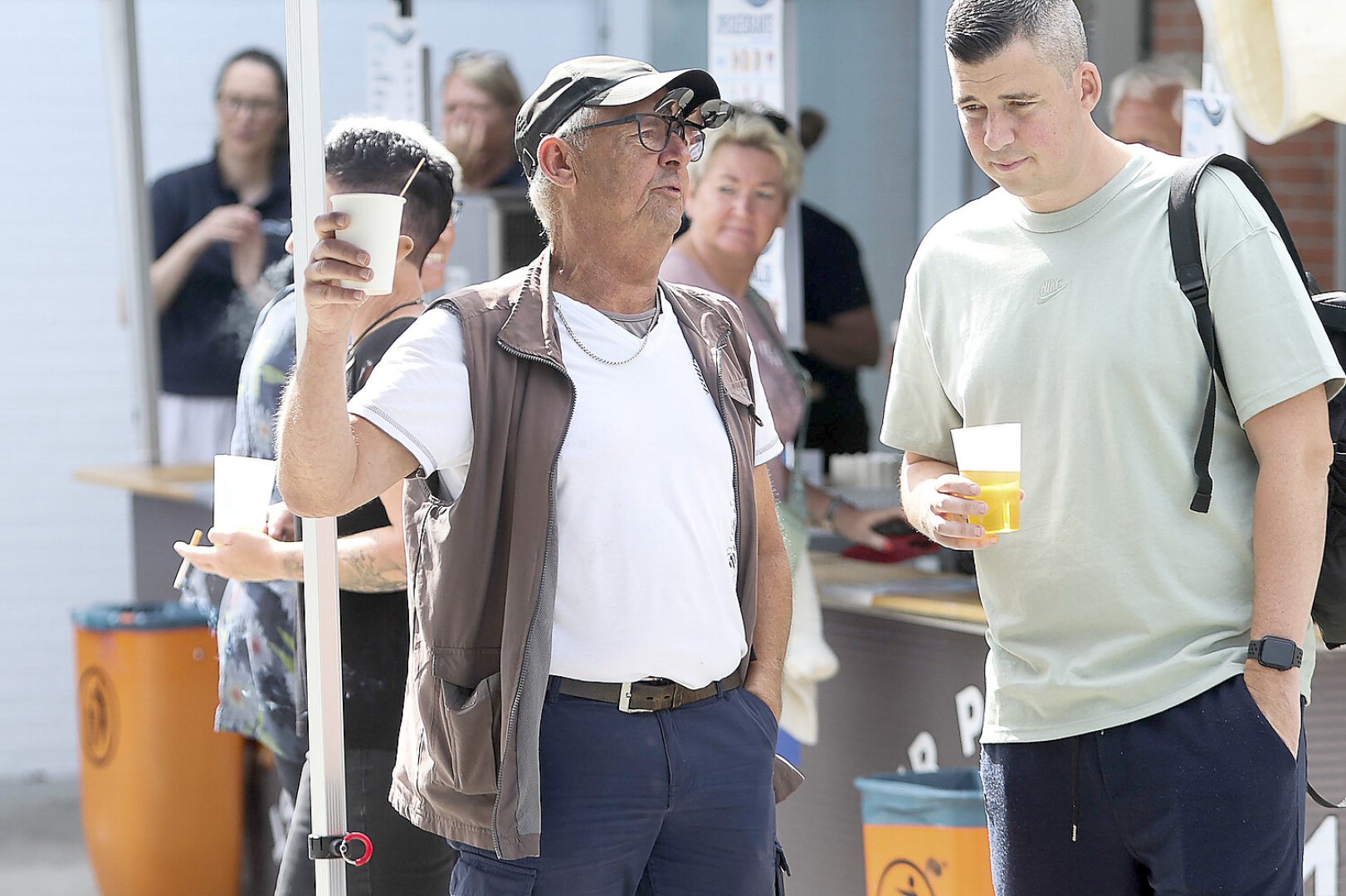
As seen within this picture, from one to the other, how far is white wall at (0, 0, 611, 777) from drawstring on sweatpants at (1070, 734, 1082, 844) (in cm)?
582

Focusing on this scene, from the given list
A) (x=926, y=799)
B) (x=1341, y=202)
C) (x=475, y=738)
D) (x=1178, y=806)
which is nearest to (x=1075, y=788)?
(x=1178, y=806)

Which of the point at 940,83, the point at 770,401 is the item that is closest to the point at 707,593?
the point at 770,401

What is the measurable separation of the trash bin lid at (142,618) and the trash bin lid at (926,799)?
2.33 meters

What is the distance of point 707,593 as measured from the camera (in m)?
2.23

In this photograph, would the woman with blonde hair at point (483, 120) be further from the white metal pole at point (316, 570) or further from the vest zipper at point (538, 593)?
the vest zipper at point (538, 593)

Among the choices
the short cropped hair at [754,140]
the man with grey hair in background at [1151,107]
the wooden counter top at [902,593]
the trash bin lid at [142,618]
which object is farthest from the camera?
the trash bin lid at [142,618]

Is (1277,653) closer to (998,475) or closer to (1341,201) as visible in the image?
(998,475)

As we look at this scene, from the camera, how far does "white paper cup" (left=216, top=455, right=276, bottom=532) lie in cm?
248

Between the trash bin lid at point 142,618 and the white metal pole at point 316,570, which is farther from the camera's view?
the trash bin lid at point 142,618

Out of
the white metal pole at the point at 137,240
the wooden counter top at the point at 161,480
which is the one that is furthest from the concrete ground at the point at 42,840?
the white metal pole at the point at 137,240

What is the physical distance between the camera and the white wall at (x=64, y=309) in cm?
705

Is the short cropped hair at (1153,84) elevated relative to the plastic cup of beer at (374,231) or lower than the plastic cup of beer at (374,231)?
elevated

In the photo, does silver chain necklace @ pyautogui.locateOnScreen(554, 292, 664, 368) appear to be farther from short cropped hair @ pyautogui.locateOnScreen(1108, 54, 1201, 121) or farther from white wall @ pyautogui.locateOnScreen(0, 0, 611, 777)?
white wall @ pyautogui.locateOnScreen(0, 0, 611, 777)

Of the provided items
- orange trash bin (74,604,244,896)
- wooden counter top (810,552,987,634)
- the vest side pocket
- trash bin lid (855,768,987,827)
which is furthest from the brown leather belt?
orange trash bin (74,604,244,896)
